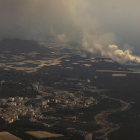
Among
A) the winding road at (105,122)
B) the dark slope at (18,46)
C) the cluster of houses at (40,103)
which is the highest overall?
the dark slope at (18,46)

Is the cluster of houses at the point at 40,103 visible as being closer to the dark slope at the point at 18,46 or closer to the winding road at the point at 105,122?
the winding road at the point at 105,122

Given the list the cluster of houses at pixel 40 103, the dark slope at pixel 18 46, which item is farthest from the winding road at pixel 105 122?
the dark slope at pixel 18 46

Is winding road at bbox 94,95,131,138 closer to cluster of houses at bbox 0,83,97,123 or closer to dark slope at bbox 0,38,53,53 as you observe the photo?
cluster of houses at bbox 0,83,97,123

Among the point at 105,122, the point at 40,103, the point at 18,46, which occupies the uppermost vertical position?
the point at 18,46

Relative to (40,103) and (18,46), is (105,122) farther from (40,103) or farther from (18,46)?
(18,46)

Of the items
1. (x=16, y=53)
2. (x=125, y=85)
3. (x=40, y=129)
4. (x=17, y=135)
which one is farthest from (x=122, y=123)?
(x=16, y=53)

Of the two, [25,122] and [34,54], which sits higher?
[34,54]

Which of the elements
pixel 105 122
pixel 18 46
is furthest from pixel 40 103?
pixel 18 46

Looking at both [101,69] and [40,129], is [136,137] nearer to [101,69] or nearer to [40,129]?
[40,129]
